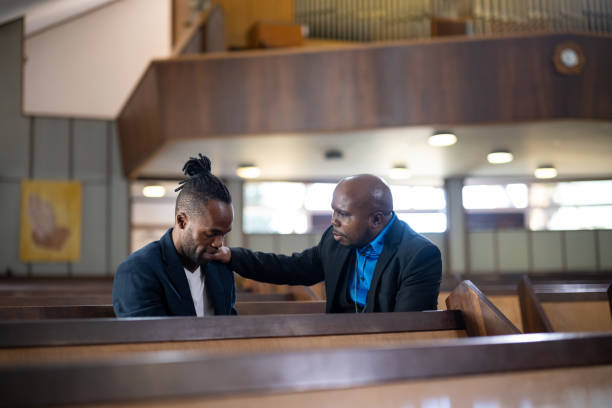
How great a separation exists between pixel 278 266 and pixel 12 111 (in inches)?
355

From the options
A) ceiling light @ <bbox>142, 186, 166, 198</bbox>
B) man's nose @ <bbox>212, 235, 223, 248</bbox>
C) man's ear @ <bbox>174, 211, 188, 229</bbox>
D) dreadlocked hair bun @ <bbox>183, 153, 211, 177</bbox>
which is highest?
ceiling light @ <bbox>142, 186, 166, 198</bbox>

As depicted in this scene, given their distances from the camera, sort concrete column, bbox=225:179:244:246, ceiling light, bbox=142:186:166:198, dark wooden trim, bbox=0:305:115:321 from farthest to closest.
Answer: concrete column, bbox=225:179:244:246, ceiling light, bbox=142:186:166:198, dark wooden trim, bbox=0:305:115:321

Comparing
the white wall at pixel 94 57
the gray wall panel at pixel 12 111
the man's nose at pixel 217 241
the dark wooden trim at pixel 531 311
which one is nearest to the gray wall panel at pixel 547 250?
the dark wooden trim at pixel 531 311

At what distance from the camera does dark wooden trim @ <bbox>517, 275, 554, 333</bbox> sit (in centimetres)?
417

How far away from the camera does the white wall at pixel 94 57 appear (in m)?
11.4

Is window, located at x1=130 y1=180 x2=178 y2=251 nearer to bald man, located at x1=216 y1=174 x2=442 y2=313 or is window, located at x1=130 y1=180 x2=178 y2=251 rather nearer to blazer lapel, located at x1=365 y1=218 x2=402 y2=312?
bald man, located at x1=216 y1=174 x2=442 y2=313

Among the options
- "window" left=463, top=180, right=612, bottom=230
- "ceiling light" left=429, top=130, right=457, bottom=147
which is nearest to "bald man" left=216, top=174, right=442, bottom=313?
"ceiling light" left=429, top=130, right=457, bottom=147

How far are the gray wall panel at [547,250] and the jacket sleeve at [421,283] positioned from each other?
31.5 feet

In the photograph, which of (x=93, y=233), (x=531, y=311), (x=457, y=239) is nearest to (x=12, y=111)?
(x=93, y=233)

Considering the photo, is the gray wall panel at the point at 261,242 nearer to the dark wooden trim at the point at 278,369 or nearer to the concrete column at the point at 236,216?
the concrete column at the point at 236,216

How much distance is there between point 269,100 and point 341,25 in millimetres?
2969

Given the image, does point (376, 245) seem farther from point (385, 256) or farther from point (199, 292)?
point (199, 292)

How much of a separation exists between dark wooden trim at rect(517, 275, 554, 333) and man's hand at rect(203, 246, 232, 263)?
2128 millimetres

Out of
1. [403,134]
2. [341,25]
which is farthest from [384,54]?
[341,25]
